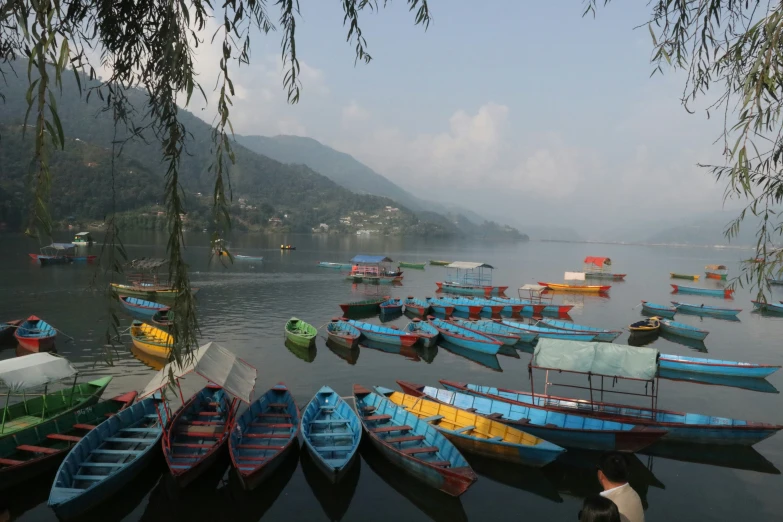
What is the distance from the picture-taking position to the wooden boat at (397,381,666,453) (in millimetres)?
14570

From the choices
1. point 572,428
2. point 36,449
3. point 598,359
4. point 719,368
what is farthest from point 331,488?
point 719,368

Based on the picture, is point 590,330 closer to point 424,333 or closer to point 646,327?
point 646,327

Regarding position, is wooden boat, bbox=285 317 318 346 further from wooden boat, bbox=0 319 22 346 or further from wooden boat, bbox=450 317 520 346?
wooden boat, bbox=0 319 22 346

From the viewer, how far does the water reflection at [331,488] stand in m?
12.4

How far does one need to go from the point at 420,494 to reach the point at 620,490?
8360 mm

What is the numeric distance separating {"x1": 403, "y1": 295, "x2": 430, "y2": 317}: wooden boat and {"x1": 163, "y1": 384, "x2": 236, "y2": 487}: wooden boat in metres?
23.8

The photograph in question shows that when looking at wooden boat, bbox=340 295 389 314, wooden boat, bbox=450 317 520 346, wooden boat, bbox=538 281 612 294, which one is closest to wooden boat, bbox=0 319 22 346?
wooden boat, bbox=340 295 389 314

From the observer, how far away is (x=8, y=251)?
6994cm

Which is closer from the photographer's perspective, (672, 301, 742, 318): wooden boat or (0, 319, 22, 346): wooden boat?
(0, 319, 22, 346): wooden boat

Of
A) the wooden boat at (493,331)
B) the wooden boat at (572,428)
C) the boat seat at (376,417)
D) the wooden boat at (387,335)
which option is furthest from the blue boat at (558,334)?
the boat seat at (376,417)

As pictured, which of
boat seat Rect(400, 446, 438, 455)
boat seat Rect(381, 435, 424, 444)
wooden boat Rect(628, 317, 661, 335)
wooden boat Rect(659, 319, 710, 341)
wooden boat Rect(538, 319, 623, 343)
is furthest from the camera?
wooden boat Rect(628, 317, 661, 335)

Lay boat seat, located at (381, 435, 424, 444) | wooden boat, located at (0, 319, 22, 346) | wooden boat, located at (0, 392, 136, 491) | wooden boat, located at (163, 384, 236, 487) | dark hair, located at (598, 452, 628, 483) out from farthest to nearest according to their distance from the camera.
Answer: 1. wooden boat, located at (0, 319, 22, 346)
2. boat seat, located at (381, 435, 424, 444)
3. wooden boat, located at (163, 384, 236, 487)
4. wooden boat, located at (0, 392, 136, 491)
5. dark hair, located at (598, 452, 628, 483)

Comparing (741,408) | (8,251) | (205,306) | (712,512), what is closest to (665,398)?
(741,408)

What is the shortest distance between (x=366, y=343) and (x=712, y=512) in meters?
20.0
